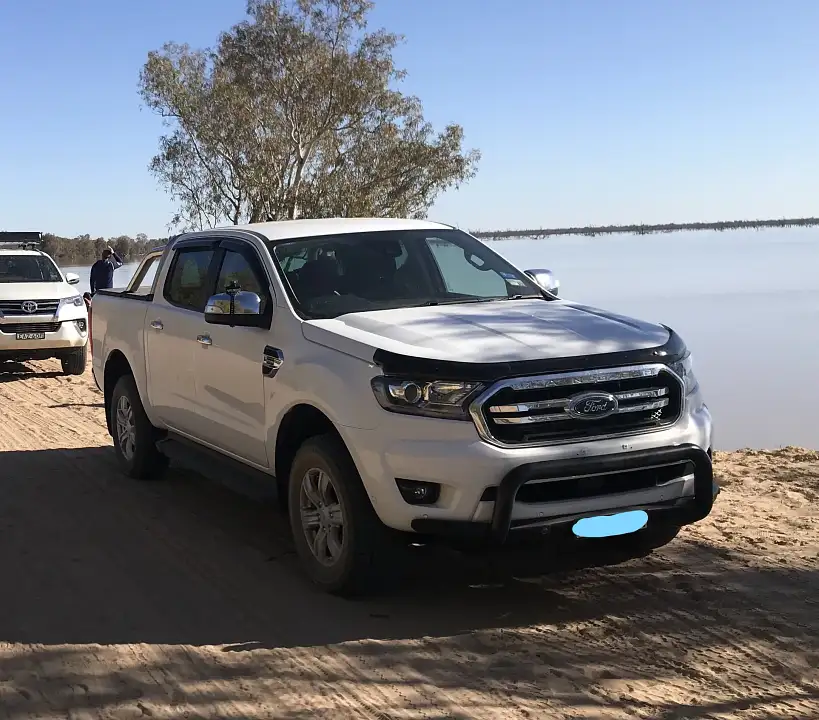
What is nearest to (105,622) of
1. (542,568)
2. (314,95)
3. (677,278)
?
(542,568)

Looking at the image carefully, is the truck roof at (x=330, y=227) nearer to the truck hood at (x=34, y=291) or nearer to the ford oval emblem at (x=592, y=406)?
the ford oval emblem at (x=592, y=406)

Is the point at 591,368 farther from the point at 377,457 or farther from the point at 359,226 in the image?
the point at 359,226

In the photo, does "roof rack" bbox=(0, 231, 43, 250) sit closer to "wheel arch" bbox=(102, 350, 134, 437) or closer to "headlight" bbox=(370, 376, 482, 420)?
"wheel arch" bbox=(102, 350, 134, 437)

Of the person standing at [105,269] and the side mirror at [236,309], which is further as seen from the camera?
the person standing at [105,269]

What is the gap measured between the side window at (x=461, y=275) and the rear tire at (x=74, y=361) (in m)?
10.5

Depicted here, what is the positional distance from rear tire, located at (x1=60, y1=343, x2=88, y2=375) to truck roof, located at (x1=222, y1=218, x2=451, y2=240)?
31.5ft

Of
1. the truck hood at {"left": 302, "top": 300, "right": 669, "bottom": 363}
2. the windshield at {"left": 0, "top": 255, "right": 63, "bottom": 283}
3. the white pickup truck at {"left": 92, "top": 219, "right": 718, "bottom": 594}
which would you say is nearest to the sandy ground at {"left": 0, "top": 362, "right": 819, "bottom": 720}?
the white pickup truck at {"left": 92, "top": 219, "right": 718, "bottom": 594}

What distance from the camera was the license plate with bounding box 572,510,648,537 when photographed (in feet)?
14.9

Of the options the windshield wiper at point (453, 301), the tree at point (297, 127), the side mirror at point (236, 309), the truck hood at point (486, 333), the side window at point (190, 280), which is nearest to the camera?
the truck hood at point (486, 333)

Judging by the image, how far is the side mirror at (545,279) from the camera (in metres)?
6.54

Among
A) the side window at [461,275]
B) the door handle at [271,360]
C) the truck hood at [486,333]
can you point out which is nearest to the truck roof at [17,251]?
the side window at [461,275]

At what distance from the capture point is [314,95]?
39.8 m

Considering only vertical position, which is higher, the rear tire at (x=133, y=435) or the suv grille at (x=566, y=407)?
the suv grille at (x=566, y=407)

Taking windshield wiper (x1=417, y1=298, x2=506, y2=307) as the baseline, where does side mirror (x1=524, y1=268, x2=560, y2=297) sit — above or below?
above
